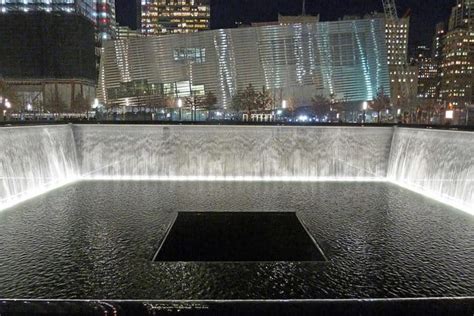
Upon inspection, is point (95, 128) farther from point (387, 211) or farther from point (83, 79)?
point (83, 79)

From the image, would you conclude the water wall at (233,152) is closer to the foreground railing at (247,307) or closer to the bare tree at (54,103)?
the foreground railing at (247,307)

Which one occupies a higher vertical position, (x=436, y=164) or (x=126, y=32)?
(x=126, y=32)

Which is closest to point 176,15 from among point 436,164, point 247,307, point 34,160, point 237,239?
point 34,160

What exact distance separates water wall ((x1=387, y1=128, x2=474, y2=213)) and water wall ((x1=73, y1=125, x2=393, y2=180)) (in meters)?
1.25

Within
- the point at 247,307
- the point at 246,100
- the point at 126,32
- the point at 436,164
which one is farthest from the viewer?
the point at 126,32

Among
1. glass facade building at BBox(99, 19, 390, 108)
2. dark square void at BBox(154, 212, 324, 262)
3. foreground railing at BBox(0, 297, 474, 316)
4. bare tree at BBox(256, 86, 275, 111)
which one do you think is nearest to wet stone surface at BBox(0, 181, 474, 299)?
dark square void at BBox(154, 212, 324, 262)

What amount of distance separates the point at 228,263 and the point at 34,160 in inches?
410

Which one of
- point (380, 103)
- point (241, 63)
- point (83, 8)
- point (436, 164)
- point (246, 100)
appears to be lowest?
point (436, 164)

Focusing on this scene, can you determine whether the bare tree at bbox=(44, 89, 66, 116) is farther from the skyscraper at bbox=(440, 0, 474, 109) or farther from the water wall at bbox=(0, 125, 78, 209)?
the skyscraper at bbox=(440, 0, 474, 109)

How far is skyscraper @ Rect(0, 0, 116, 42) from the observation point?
87.8 meters

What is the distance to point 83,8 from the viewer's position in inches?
4094

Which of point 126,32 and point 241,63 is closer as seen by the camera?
point 241,63

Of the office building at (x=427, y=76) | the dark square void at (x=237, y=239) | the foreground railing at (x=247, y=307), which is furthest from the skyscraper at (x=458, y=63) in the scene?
the foreground railing at (x=247, y=307)

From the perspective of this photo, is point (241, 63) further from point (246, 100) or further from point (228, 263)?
point (228, 263)
